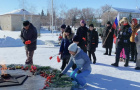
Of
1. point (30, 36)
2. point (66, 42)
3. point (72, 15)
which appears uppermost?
point (72, 15)

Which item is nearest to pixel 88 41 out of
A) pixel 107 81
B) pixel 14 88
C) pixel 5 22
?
pixel 107 81

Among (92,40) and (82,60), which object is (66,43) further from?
(92,40)

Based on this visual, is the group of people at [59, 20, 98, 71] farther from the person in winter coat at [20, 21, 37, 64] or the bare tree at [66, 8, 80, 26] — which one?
the bare tree at [66, 8, 80, 26]

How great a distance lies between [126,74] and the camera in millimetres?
5891

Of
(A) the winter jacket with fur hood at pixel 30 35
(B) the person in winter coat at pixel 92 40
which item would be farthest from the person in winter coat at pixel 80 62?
(B) the person in winter coat at pixel 92 40

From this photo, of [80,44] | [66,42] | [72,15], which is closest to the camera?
[66,42]

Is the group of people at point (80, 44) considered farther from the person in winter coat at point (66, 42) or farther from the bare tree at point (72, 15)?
the bare tree at point (72, 15)

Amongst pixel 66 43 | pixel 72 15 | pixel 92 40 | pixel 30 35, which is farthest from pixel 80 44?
pixel 72 15

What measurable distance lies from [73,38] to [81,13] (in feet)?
157

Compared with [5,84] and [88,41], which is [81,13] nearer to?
[88,41]

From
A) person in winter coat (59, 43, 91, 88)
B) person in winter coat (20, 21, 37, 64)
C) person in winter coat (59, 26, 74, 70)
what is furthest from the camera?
person in winter coat (20, 21, 37, 64)

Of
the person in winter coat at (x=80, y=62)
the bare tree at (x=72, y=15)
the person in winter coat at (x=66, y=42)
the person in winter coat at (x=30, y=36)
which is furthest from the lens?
the bare tree at (x=72, y=15)

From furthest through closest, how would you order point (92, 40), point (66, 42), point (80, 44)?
point (92, 40), point (80, 44), point (66, 42)

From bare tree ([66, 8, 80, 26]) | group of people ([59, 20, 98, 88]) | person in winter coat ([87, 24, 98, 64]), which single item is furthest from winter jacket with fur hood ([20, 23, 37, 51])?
bare tree ([66, 8, 80, 26])
